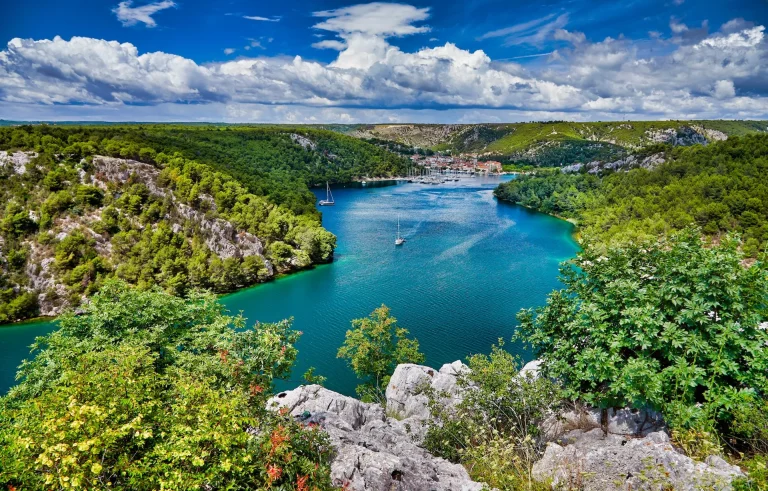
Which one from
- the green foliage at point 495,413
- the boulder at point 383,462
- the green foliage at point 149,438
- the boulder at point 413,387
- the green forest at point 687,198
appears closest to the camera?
the green foliage at point 149,438

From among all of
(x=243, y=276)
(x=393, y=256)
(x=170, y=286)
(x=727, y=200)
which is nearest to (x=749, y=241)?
(x=727, y=200)

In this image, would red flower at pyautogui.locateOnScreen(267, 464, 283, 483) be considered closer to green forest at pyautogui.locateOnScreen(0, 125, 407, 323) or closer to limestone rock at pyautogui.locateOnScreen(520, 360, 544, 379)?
limestone rock at pyautogui.locateOnScreen(520, 360, 544, 379)

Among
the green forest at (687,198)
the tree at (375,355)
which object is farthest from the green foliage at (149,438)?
the green forest at (687,198)

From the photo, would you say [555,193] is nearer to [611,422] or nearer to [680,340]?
[611,422]

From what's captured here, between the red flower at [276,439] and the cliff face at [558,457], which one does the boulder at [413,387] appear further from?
the red flower at [276,439]

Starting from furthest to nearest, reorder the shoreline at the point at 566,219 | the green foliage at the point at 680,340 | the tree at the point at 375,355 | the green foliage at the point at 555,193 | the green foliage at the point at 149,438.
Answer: the green foliage at the point at 555,193 < the shoreline at the point at 566,219 < the tree at the point at 375,355 < the green foliage at the point at 680,340 < the green foliage at the point at 149,438

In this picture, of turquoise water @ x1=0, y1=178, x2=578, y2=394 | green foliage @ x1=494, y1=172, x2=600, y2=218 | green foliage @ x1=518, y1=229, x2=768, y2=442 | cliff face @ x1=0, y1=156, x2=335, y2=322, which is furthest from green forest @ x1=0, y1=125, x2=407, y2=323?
green foliage @ x1=494, y1=172, x2=600, y2=218

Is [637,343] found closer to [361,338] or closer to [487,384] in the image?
[487,384]
